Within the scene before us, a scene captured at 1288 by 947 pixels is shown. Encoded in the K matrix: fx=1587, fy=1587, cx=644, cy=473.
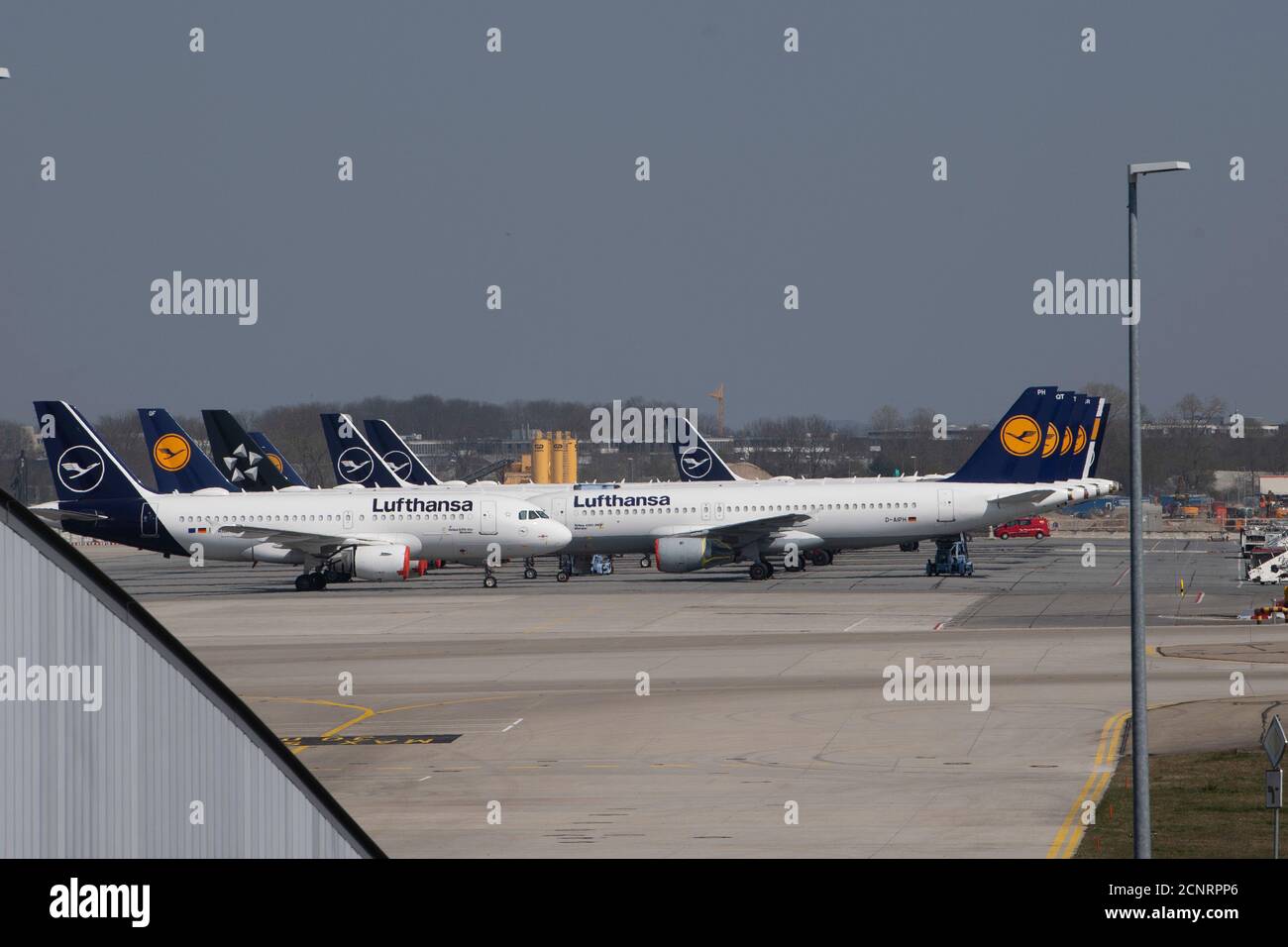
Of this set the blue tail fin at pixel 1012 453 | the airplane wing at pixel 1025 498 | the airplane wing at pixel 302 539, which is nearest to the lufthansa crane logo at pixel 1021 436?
the blue tail fin at pixel 1012 453

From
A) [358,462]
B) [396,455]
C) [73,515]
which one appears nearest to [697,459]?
[396,455]

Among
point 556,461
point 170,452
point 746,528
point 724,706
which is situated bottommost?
point 724,706

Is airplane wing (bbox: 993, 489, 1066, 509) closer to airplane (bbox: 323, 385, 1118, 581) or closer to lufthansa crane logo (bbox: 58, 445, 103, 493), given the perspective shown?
airplane (bbox: 323, 385, 1118, 581)

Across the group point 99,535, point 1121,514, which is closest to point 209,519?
point 99,535

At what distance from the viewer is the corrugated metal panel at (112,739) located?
12.3 meters

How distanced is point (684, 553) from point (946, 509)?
12928 mm

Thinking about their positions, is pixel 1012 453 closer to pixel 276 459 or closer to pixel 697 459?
pixel 697 459

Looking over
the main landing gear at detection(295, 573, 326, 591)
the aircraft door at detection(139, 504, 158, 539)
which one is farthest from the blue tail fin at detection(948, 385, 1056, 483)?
the aircraft door at detection(139, 504, 158, 539)

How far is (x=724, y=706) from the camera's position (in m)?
36.2

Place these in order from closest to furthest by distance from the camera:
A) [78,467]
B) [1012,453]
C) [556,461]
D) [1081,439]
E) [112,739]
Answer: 1. [112,739]
2. [78,467]
3. [1012,453]
4. [1081,439]
5. [556,461]

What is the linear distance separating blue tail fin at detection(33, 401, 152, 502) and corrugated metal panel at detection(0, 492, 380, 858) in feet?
217
